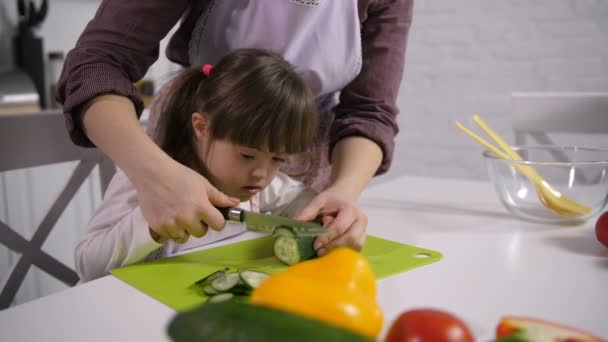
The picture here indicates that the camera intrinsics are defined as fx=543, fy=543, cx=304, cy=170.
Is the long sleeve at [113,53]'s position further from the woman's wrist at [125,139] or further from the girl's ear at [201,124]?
the girl's ear at [201,124]

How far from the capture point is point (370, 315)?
0.39m

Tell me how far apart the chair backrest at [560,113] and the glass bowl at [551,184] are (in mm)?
542

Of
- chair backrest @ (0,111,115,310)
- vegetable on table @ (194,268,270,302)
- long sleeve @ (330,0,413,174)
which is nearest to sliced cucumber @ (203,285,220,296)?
vegetable on table @ (194,268,270,302)

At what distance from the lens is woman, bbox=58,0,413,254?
0.72 m

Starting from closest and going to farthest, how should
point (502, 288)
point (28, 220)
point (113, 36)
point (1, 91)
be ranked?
1. point (502, 288)
2. point (113, 36)
3. point (1, 91)
4. point (28, 220)

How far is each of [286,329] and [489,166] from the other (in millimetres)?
773

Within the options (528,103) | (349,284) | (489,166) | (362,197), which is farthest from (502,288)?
(528,103)

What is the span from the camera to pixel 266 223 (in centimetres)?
75

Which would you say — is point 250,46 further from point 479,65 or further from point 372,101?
point 479,65

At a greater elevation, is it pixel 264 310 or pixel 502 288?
pixel 264 310

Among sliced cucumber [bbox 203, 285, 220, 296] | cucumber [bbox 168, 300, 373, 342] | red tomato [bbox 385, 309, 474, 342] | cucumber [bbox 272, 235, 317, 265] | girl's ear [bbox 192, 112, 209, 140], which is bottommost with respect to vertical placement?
cucumber [bbox 272, 235, 317, 265]

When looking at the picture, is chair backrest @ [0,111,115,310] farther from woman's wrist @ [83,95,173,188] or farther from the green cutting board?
the green cutting board

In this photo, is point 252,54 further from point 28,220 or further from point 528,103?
point 28,220

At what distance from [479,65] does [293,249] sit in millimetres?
2174
